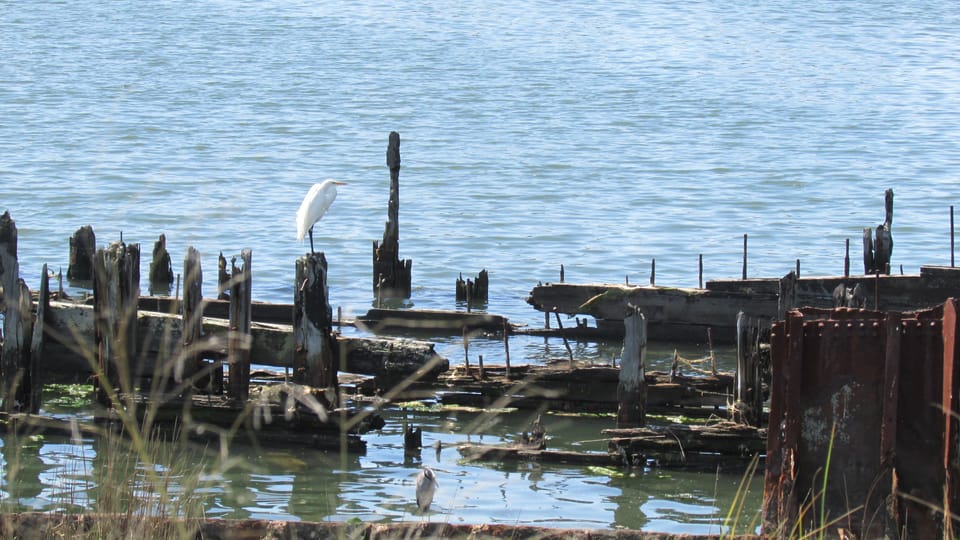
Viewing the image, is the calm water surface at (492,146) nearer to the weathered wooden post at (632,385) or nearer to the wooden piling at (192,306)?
the wooden piling at (192,306)

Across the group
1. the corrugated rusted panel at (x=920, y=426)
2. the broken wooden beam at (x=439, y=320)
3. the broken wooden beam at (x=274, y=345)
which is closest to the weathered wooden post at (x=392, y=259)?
the broken wooden beam at (x=439, y=320)

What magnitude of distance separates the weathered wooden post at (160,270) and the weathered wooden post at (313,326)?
971 cm

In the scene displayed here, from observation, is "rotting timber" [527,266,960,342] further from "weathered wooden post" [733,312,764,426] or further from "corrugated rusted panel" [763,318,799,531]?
"corrugated rusted panel" [763,318,799,531]

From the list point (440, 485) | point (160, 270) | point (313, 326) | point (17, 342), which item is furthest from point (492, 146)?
point (440, 485)

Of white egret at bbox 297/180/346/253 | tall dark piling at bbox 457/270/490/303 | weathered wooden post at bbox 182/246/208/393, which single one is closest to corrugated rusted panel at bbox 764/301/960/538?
weathered wooden post at bbox 182/246/208/393

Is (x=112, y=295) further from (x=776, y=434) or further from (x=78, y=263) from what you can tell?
(x=78, y=263)

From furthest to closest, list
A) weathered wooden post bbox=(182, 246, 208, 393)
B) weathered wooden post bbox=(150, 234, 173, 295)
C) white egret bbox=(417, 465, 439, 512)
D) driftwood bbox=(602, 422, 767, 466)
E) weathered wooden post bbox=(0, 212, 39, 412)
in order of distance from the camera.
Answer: weathered wooden post bbox=(150, 234, 173, 295)
weathered wooden post bbox=(0, 212, 39, 412)
driftwood bbox=(602, 422, 767, 466)
weathered wooden post bbox=(182, 246, 208, 393)
white egret bbox=(417, 465, 439, 512)

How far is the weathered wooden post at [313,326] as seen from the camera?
13.2 metres

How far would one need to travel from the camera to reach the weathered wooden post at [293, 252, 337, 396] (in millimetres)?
13156

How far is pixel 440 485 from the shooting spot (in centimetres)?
1185

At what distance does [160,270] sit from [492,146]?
1857 centimetres

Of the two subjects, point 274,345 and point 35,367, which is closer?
point 35,367

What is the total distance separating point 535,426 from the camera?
12.7m

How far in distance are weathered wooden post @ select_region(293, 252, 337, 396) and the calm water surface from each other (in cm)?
97
